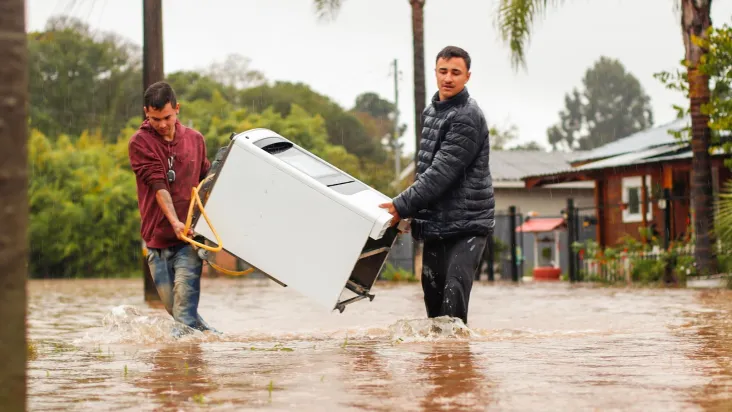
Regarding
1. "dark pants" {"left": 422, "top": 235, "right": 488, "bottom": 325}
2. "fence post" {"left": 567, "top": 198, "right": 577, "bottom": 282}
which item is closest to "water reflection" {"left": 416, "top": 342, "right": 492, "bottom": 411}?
"dark pants" {"left": 422, "top": 235, "right": 488, "bottom": 325}

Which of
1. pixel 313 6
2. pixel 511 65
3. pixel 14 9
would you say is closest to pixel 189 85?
pixel 313 6

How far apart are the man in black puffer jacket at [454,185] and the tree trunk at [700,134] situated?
11.7 meters

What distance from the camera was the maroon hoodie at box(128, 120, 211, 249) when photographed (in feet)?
24.0

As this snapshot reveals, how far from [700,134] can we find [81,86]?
5313cm

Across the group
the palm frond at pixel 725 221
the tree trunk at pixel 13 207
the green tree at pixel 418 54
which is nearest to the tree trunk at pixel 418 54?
the green tree at pixel 418 54

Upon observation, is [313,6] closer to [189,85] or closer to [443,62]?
[443,62]

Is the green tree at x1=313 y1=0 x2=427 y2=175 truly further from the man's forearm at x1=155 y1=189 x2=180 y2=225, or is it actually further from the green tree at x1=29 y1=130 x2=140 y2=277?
the man's forearm at x1=155 y1=189 x2=180 y2=225

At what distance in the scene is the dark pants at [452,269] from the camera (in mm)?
7117

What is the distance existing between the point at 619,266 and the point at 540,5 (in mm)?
5200

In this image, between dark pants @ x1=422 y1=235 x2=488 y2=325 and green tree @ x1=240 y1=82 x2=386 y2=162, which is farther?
green tree @ x1=240 y1=82 x2=386 y2=162

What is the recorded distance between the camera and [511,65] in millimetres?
20906

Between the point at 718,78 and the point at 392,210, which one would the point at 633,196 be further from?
the point at 392,210

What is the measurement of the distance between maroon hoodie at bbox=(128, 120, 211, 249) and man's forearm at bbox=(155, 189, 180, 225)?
57 mm

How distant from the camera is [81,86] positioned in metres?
66.4
